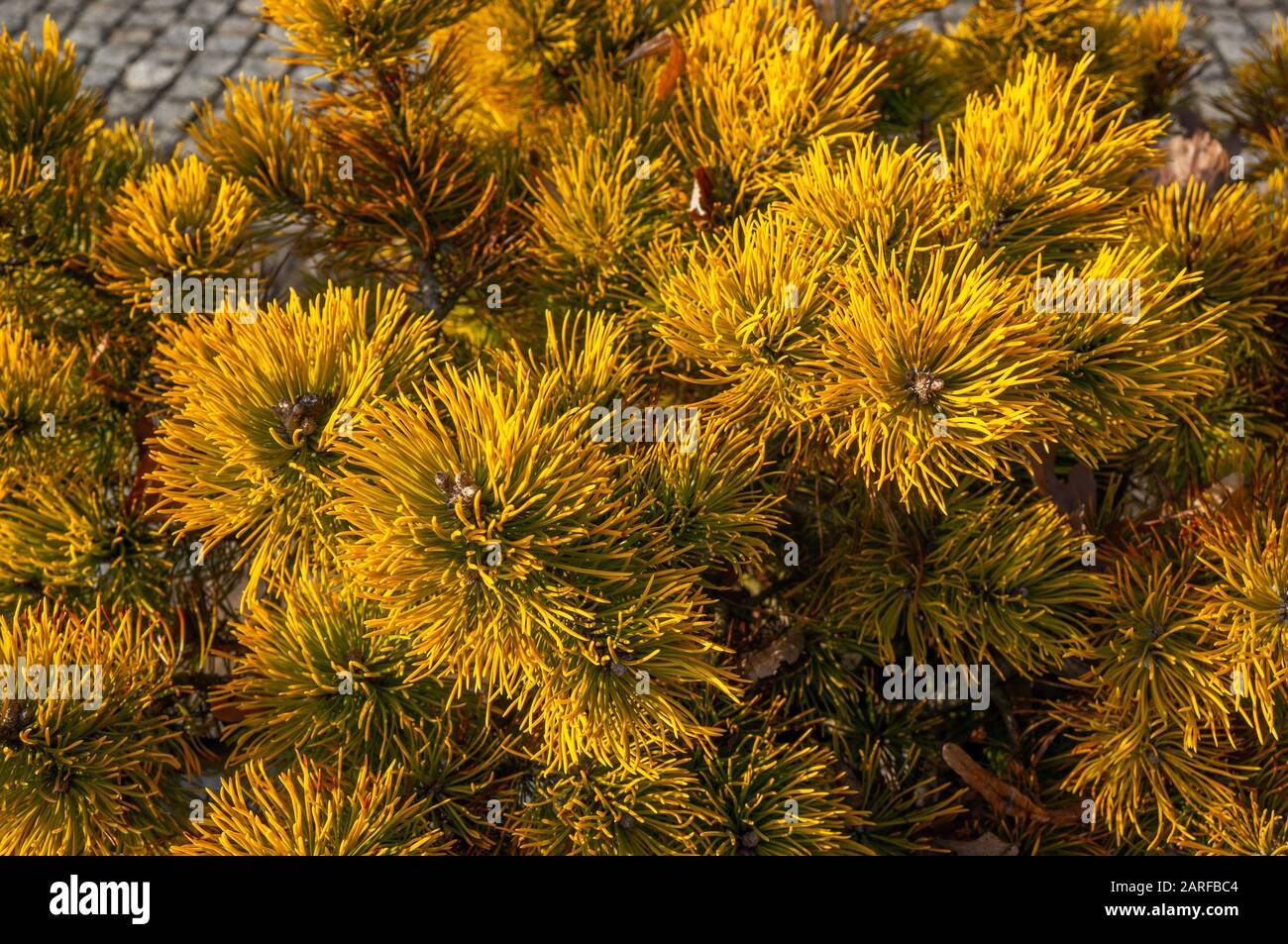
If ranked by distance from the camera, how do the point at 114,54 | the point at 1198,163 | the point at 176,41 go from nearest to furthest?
the point at 1198,163 < the point at 114,54 < the point at 176,41

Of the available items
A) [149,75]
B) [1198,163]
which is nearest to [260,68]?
[149,75]

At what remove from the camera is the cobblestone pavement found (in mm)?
4000

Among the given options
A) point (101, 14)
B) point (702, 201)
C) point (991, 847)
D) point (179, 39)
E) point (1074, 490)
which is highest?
point (101, 14)

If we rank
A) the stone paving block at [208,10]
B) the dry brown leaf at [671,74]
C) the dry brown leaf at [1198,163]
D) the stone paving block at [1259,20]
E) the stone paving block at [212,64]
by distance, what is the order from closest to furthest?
the dry brown leaf at [671,74] → the dry brown leaf at [1198,163] → the stone paving block at [212,64] → the stone paving block at [1259,20] → the stone paving block at [208,10]

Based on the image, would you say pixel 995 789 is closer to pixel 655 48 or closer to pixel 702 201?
pixel 702 201

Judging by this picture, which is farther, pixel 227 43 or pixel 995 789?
pixel 227 43

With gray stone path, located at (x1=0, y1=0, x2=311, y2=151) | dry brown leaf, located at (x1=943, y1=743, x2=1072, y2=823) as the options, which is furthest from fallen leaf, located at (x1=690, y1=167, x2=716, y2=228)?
gray stone path, located at (x1=0, y1=0, x2=311, y2=151)

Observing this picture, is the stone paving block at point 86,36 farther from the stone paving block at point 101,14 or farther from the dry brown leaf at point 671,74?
the dry brown leaf at point 671,74

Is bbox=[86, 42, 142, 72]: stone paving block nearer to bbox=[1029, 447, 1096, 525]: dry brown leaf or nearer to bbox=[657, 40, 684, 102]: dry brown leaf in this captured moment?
bbox=[657, 40, 684, 102]: dry brown leaf

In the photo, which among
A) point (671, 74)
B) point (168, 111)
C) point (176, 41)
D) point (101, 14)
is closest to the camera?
point (671, 74)

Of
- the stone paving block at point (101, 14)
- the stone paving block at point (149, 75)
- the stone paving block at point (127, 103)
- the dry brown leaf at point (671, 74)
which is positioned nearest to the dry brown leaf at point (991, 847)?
the dry brown leaf at point (671, 74)

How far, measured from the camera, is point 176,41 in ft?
14.1

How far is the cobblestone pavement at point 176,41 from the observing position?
4.00m

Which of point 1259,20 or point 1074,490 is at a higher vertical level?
point 1259,20
